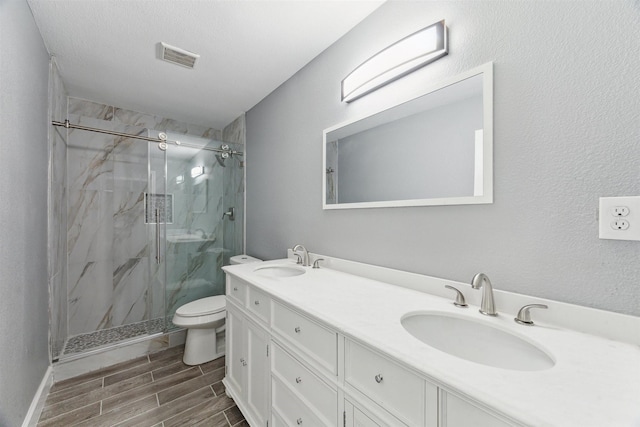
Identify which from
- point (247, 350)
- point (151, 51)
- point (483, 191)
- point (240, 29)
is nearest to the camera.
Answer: point (483, 191)

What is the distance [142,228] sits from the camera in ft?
8.93

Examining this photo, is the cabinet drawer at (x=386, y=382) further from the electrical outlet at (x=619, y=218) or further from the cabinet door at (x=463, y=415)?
the electrical outlet at (x=619, y=218)

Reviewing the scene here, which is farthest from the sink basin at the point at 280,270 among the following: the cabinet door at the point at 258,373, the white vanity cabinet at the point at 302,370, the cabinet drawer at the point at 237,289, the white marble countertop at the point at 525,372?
the white marble countertop at the point at 525,372

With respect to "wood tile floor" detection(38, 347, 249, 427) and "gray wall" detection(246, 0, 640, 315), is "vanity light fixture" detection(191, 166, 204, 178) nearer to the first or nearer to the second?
"wood tile floor" detection(38, 347, 249, 427)

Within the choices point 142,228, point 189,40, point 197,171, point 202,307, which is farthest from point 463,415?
point 142,228

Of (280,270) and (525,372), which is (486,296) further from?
(280,270)

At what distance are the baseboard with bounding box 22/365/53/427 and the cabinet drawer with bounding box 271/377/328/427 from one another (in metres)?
1.33

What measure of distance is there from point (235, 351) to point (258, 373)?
0.33 m

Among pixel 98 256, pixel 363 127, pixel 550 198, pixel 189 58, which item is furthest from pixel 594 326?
pixel 98 256

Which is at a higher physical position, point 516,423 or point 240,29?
point 240,29

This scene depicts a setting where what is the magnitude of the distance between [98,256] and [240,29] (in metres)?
2.48

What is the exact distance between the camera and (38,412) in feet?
4.88

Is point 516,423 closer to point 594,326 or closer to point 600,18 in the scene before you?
point 594,326

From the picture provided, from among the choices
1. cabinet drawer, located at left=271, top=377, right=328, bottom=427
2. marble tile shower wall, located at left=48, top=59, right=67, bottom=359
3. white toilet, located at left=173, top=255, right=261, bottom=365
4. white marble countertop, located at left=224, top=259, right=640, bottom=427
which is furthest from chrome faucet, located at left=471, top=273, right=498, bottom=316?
marble tile shower wall, located at left=48, top=59, right=67, bottom=359
